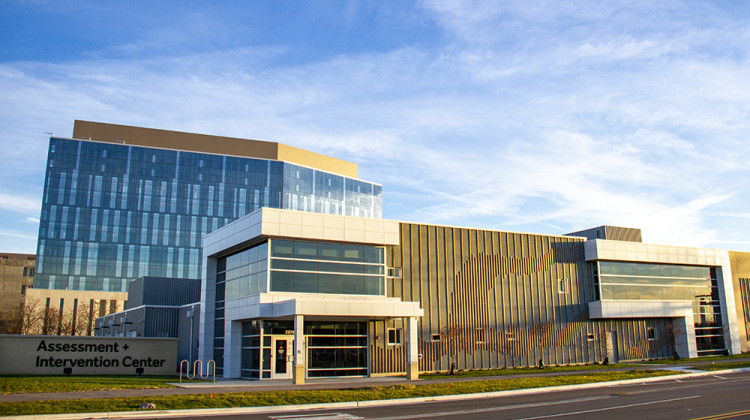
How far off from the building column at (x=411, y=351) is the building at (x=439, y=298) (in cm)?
6

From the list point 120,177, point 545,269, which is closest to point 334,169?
point 120,177

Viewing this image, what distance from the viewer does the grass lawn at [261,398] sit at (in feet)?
54.4

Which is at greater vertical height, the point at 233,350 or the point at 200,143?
the point at 200,143

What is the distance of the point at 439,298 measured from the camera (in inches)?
1368

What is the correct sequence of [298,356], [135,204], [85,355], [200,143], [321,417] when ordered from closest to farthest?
[321,417] → [298,356] → [85,355] → [135,204] → [200,143]

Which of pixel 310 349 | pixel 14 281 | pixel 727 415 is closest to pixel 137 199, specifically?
pixel 14 281

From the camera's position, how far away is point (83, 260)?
4360 inches

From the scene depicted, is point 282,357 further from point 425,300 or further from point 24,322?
point 24,322

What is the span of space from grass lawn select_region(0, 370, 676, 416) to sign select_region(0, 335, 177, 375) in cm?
1867

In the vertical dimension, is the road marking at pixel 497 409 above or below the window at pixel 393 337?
below

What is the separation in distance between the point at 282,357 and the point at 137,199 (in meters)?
94.8

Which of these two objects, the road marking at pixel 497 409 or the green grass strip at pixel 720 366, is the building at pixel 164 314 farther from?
the green grass strip at pixel 720 366

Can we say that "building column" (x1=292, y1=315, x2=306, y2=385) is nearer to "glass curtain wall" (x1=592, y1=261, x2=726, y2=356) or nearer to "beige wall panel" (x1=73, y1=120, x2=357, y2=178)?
"glass curtain wall" (x1=592, y1=261, x2=726, y2=356)

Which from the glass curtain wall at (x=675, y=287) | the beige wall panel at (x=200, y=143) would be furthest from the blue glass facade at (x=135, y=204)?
the glass curtain wall at (x=675, y=287)
